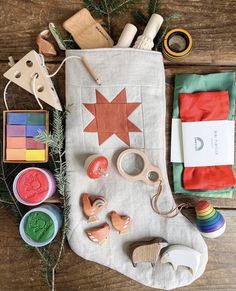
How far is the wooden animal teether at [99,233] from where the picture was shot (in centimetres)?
81

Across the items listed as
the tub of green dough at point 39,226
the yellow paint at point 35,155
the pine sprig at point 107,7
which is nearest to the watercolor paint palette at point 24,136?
the yellow paint at point 35,155

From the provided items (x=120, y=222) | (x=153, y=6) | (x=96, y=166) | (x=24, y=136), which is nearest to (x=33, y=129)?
(x=24, y=136)

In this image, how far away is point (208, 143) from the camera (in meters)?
0.83

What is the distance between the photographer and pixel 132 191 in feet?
2.71

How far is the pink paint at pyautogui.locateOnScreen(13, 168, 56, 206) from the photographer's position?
79cm

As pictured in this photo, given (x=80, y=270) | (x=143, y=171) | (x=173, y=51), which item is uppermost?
(x=173, y=51)

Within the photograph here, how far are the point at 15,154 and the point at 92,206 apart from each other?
0.19 m

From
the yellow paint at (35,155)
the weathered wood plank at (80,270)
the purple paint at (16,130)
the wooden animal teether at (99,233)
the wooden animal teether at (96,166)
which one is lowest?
the weathered wood plank at (80,270)

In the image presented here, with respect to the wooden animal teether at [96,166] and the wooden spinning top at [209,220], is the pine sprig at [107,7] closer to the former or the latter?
the wooden animal teether at [96,166]

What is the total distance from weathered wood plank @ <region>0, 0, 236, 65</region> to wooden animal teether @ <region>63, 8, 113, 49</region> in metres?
0.03

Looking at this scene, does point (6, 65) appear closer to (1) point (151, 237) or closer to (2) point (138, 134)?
(2) point (138, 134)

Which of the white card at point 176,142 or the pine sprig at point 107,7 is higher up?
the pine sprig at point 107,7

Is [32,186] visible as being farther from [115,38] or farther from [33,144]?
[115,38]

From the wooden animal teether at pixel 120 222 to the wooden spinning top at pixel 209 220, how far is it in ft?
0.47
